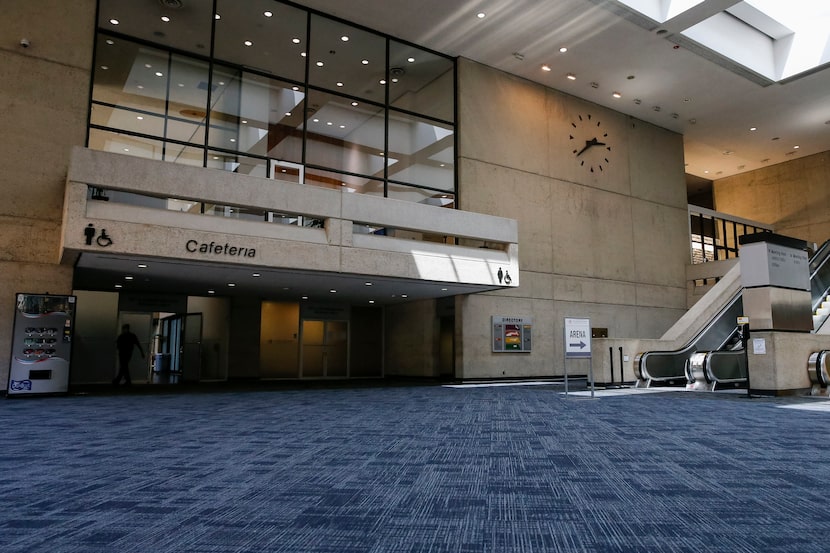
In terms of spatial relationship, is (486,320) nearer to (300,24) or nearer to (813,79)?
(300,24)

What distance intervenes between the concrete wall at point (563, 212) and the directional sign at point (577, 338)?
17.7 ft

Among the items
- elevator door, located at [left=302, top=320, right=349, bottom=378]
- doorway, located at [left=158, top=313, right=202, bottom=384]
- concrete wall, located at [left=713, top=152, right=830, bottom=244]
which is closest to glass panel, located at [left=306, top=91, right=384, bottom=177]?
elevator door, located at [left=302, top=320, right=349, bottom=378]

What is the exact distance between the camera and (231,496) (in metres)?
3.67

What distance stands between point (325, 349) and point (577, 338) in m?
10.8

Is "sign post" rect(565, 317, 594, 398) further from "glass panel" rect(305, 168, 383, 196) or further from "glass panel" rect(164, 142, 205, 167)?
"glass panel" rect(164, 142, 205, 167)

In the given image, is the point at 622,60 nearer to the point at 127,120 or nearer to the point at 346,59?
the point at 346,59

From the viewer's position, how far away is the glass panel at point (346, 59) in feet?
52.5

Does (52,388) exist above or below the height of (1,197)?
below

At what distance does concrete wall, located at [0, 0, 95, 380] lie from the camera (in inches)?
453

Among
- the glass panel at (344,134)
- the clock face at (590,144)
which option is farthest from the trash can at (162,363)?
the clock face at (590,144)

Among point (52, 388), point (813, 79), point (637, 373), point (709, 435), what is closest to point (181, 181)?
point (52, 388)

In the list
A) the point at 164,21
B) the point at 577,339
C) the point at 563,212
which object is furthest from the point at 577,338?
the point at 164,21

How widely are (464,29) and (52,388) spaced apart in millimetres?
13435

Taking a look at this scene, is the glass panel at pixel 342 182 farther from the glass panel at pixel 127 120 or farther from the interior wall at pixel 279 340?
the interior wall at pixel 279 340
